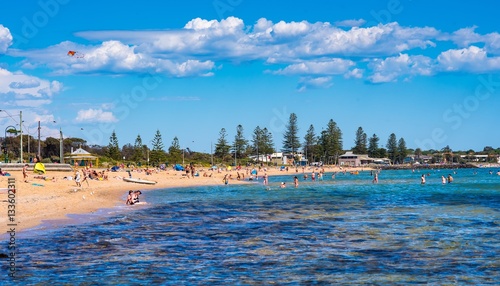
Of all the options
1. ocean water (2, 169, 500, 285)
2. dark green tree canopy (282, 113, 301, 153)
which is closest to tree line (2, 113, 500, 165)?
dark green tree canopy (282, 113, 301, 153)

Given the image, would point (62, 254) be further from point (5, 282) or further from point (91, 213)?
point (91, 213)

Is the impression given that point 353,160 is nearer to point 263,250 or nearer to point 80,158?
point 80,158

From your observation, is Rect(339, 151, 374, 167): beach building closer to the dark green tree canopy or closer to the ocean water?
the dark green tree canopy

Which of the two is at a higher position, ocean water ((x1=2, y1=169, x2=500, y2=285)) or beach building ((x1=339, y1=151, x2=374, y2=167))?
beach building ((x1=339, y1=151, x2=374, y2=167))

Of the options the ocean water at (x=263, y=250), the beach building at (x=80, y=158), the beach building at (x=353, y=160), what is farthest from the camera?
the beach building at (x=353, y=160)

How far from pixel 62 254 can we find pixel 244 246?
5900mm

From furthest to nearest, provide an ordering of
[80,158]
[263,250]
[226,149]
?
[226,149] → [80,158] → [263,250]

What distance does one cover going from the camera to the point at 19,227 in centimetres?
2212

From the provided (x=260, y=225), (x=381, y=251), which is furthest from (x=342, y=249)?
(x=260, y=225)

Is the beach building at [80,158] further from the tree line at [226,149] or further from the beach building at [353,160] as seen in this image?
the beach building at [353,160]

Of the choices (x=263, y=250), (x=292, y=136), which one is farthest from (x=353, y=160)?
(x=263, y=250)

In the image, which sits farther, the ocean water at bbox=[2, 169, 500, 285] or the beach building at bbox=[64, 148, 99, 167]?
the beach building at bbox=[64, 148, 99, 167]

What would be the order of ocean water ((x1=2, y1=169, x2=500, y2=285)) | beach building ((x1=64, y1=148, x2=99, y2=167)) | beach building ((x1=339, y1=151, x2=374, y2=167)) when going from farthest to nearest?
beach building ((x1=339, y1=151, x2=374, y2=167))
beach building ((x1=64, y1=148, x2=99, y2=167))
ocean water ((x1=2, y1=169, x2=500, y2=285))

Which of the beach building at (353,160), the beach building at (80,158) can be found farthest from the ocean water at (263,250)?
the beach building at (353,160)
